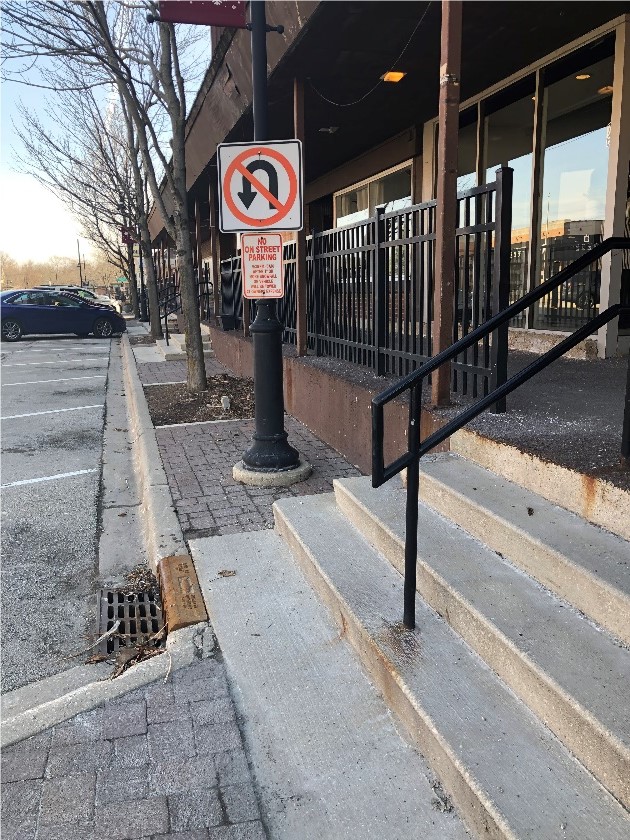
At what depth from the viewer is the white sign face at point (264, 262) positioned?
498cm

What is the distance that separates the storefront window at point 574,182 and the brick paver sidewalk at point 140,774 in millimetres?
5449

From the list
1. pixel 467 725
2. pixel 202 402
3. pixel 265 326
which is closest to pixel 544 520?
pixel 467 725

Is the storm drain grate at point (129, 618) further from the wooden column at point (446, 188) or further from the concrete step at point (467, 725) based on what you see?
the wooden column at point (446, 188)

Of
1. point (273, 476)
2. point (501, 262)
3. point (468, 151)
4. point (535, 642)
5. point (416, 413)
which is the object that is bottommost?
point (273, 476)

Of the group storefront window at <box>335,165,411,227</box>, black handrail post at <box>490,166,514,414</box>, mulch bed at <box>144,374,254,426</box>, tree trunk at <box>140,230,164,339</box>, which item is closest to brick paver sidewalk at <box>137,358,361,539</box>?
mulch bed at <box>144,374,254,426</box>

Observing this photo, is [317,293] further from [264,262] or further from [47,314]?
[47,314]

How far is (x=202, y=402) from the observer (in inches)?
337

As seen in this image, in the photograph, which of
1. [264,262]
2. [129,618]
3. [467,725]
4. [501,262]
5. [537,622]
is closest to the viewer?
[467,725]

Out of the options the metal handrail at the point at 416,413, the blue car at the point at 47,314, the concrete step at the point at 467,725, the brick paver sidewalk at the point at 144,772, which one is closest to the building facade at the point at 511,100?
the metal handrail at the point at 416,413

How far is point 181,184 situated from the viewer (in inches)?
350

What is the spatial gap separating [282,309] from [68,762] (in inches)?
264

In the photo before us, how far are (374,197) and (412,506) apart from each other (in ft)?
34.3

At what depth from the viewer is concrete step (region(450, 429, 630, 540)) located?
2598 millimetres

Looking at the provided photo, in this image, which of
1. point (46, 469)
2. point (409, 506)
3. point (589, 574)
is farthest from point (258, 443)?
point (589, 574)
